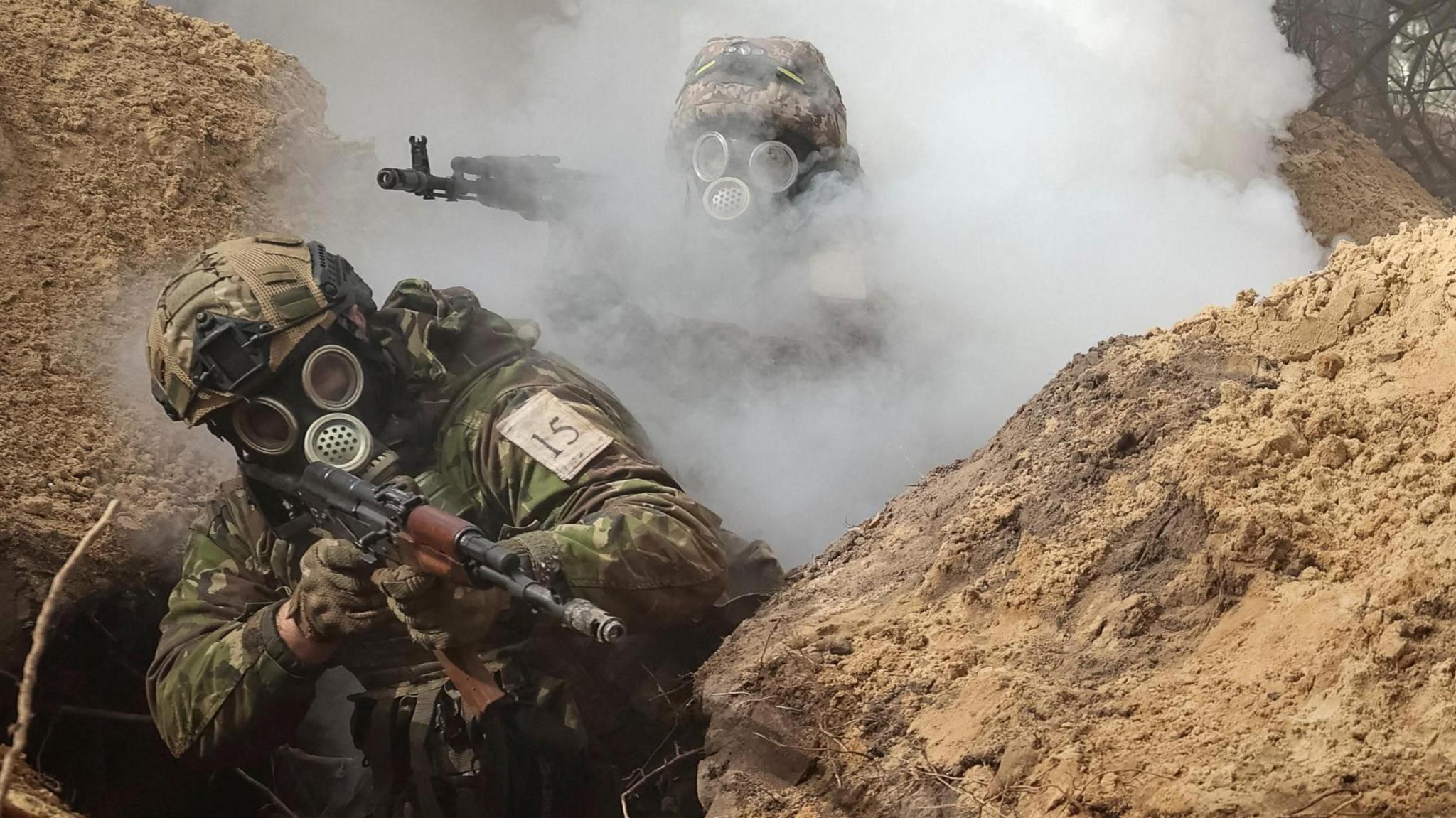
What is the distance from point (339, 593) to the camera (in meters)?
3.03

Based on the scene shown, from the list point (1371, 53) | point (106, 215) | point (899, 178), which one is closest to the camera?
point (106, 215)

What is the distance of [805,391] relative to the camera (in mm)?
5043

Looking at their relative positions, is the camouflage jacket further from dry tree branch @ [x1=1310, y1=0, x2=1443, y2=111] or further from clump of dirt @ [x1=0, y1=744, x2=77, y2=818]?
dry tree branch @ [x1=1310, y1=0, x2=1443, y2=111]

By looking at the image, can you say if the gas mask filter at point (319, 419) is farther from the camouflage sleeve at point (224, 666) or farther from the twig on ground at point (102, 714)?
the twig on ground at point (102, 714)

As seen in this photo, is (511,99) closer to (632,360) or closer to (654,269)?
(654,269)

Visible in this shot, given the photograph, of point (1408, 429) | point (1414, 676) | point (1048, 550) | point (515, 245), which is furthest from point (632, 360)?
point (1414, 676)

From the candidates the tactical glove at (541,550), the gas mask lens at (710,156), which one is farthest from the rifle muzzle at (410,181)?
the tactical glove at (541,550)

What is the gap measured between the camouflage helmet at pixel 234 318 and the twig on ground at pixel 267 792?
121 cm

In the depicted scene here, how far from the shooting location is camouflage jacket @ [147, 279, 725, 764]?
3.10 metres

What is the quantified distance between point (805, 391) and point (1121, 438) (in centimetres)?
215

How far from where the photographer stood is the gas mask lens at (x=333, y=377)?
336cm

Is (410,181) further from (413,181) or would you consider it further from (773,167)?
(773,167)

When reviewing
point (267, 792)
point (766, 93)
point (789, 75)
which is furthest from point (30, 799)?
point (789, 75)

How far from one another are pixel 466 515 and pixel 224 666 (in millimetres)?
738
